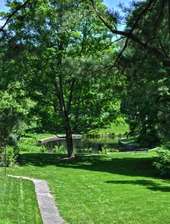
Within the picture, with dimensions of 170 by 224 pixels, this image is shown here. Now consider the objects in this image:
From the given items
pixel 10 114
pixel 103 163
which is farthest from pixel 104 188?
pixel 103 163

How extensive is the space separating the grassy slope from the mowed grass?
730 millimetres

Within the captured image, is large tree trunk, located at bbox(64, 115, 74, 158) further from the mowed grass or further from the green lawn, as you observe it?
the mowed grass

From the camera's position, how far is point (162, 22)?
6.32 m

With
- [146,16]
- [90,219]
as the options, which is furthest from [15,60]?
[90,219]

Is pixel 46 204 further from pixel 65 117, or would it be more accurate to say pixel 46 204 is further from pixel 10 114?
pixel 65 117

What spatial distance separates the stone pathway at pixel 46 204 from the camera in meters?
12.7

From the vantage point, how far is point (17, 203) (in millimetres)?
14297

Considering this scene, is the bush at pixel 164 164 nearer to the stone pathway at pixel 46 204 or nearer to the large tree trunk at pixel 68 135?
the stone pathway at pixel 46 204

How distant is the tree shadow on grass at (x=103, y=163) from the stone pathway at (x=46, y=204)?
5396mm

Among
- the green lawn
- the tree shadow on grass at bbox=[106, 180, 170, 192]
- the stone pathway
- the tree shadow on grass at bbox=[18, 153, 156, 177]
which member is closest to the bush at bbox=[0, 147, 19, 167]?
the green lawn

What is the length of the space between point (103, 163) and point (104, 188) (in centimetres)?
872

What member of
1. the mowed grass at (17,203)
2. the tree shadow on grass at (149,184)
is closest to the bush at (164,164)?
the tree shadow on grass at (149,184)

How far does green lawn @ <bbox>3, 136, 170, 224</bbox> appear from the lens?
13461mm

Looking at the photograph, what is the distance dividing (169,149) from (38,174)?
531 cm
